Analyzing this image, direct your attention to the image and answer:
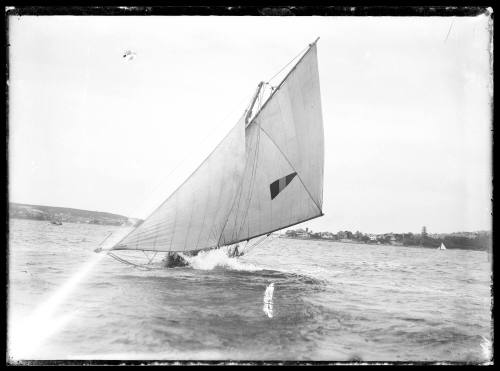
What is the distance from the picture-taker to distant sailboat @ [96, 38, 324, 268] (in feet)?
46.6

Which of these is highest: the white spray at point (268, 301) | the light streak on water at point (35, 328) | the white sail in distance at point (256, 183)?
the white sail in distance at point (256, 183)

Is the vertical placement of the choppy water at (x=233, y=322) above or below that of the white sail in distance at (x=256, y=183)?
below

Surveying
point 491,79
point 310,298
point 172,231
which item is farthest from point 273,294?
point 491,79

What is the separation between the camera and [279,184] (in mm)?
15938

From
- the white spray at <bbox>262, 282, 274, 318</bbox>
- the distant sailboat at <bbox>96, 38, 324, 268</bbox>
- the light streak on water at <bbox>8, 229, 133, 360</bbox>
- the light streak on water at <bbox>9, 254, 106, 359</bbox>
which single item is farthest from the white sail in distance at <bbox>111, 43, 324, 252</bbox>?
the light streak on water at <bbox>9, 254, 106, 359</bbox>

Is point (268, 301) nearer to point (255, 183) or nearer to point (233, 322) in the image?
point (233, 322)

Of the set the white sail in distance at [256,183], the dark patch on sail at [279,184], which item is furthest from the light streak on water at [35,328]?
the dark patch on sail at [279,184]

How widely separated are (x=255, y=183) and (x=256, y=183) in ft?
0.14

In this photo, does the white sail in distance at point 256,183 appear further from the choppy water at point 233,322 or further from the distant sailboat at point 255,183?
the choppy water at point 233,322

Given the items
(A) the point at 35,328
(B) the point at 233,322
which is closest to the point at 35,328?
(A) the point at 35,328

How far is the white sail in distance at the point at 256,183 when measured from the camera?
14188 millimetres

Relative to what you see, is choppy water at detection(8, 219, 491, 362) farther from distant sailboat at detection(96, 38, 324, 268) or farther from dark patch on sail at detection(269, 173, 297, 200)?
dark patch on sail at detection(269, 173, 297, 200)

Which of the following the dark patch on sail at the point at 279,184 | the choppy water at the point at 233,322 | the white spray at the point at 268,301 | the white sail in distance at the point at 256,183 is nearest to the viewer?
the choppy water at the point at 233,322

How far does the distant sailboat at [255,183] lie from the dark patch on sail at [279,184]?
42 mm
